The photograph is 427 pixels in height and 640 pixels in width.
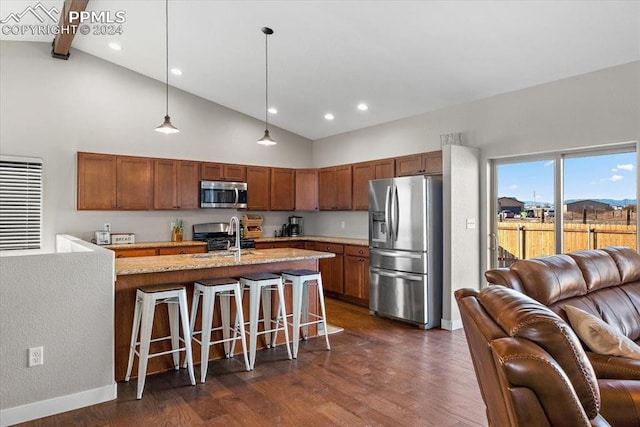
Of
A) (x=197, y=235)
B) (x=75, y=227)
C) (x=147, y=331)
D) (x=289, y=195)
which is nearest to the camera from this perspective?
(x=147, y=331)

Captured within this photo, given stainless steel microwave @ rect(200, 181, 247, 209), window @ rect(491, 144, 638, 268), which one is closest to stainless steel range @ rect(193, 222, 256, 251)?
stainless steel microwave @ rect(200, 181, 247, 209)

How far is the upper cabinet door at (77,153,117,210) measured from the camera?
210 inches

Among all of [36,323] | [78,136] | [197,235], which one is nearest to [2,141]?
[78,136]

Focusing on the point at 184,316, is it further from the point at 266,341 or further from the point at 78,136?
the point at 78,136

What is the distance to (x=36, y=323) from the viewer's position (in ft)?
8.95

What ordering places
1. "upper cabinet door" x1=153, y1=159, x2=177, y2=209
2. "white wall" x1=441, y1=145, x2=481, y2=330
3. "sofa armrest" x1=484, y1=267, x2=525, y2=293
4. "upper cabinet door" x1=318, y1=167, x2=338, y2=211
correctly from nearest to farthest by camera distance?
"sofa armrest" x1=484, y1=267, x2=525, y2=293 < "white wall" x1=441, y1=145, x2=481, y2=330 < "upper cabinet door" x1=153, y1=159, x2=177, y2=209 < "upper cabinet door" x1=318, y1=167, x2=338, y2=211

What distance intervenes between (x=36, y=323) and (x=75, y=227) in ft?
10.2

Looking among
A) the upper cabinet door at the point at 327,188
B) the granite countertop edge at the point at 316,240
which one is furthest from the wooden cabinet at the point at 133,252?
the upper cabinet door at the point at 327,188

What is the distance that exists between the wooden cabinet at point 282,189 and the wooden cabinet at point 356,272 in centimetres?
155

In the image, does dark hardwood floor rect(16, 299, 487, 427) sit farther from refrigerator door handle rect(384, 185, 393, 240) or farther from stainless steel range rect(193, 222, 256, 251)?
stainless steel range rect(193, 222, 256, 251)

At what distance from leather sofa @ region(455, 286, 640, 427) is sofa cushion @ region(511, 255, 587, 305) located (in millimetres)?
1028

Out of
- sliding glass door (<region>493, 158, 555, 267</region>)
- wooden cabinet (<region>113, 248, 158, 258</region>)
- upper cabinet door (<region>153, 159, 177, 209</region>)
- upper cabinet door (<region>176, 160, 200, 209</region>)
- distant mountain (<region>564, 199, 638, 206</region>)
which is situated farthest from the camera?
upper cabinet door (<region>176, 160, 200, 209</region>)

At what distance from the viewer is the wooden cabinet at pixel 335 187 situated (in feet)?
21.7

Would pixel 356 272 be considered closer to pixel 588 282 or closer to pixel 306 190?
pixel 306 190
